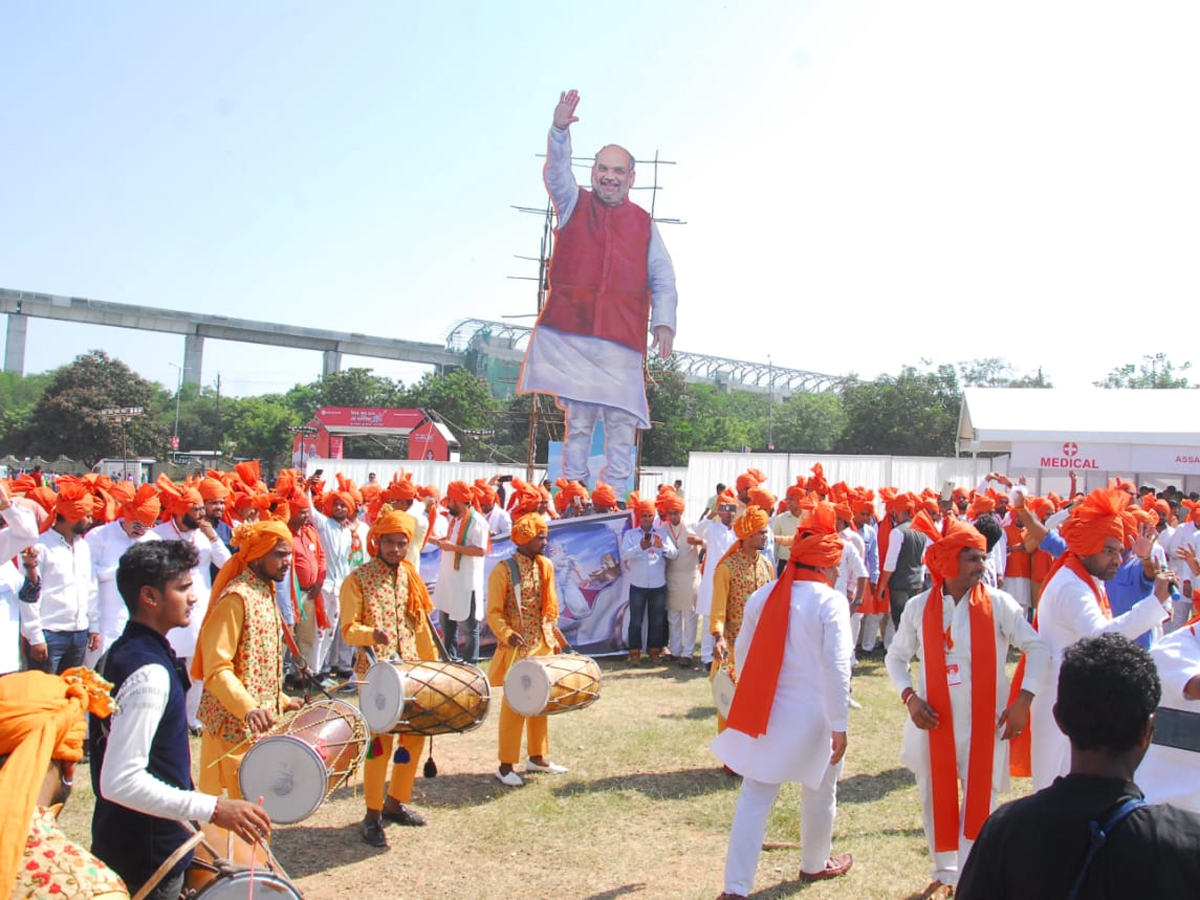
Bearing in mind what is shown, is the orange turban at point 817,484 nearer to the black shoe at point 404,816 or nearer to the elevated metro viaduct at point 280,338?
the black shoe at point 404,816

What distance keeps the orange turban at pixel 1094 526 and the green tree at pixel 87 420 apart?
44.8 m

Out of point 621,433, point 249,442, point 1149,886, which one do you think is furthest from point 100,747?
point 249,442

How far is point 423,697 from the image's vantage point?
591 cm

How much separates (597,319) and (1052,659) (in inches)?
719

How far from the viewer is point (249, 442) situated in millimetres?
58969

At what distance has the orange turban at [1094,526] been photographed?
17.3 feet

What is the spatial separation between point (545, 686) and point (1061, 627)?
3278mm

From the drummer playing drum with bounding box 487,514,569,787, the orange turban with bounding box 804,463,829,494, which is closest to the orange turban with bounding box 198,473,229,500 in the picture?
the drummer playing drum with bounding box 487,514,569,787

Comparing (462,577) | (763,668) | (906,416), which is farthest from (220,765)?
(906,416)

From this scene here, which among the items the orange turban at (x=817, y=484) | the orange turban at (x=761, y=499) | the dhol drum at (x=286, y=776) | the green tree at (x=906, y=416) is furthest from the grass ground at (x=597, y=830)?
the green tree at (x=906, y=416)

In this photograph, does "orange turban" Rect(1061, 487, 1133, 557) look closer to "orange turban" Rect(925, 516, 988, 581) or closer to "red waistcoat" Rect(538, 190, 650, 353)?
"orange turban" Rect(925, 516, 988, 581)

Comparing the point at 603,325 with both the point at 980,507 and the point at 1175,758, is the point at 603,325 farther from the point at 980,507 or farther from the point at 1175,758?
the point at 1175,758

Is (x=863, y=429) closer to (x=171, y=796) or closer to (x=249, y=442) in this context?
(x=249, y=442)

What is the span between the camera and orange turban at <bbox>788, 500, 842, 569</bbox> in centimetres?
521
